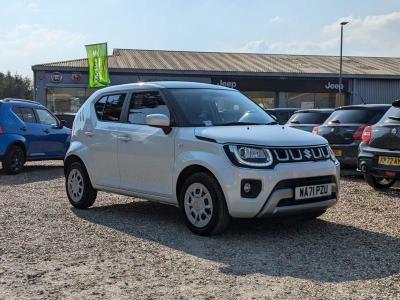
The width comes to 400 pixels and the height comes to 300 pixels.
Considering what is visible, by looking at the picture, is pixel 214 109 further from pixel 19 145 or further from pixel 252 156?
pixel 19 145

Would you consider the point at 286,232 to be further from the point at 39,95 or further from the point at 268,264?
the point at 39,95

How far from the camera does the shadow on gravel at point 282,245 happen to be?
4.73m

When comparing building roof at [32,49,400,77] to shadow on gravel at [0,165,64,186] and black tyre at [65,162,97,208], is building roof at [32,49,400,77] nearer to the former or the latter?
shadow on gravel at [0,165,64,186]

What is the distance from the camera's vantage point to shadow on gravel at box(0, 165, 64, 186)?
37.1 feet

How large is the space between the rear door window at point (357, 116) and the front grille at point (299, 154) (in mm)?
4853

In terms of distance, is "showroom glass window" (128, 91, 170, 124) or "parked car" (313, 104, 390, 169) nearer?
"showroom glass window" (128, 91, 170, 124)

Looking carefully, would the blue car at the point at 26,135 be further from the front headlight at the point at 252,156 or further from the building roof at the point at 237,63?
the building roof at the point at 237,63

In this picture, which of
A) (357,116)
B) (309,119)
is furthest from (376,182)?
(309,119)

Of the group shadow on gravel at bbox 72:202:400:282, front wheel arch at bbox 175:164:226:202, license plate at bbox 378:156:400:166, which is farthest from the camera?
license plate at bbox 378:156:400:166

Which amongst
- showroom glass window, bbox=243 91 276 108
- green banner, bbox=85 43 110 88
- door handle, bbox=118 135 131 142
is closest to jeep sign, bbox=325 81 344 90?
showroom glass window, bbox=243 91 276 108

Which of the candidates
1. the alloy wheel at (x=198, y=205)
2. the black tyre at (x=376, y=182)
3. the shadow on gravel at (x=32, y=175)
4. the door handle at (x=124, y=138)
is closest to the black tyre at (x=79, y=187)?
the door handle at (x=124, y=138)

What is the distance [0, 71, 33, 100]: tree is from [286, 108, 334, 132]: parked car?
3308 inches

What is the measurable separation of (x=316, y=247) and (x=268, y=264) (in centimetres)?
82

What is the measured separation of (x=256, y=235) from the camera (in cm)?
609
